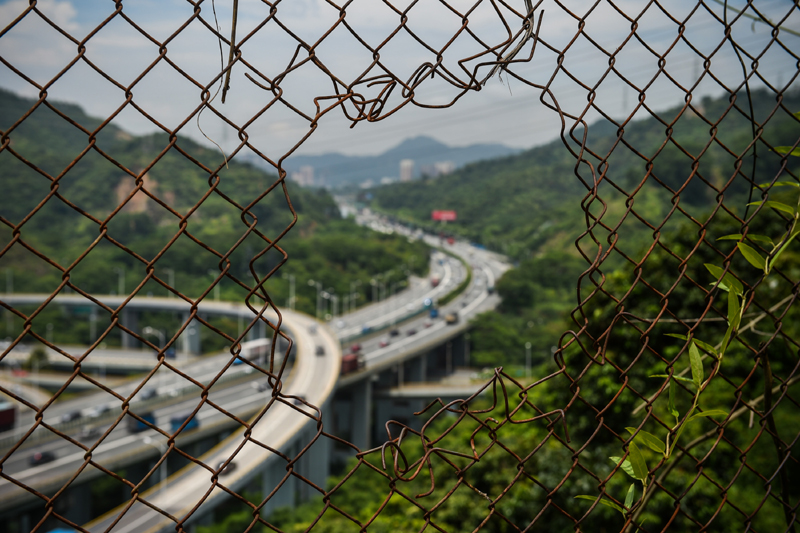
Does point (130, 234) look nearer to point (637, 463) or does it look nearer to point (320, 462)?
point (320, 462)

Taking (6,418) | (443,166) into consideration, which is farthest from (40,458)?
(443,166)

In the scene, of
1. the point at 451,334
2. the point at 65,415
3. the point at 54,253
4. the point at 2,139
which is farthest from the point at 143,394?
the point at 2,139

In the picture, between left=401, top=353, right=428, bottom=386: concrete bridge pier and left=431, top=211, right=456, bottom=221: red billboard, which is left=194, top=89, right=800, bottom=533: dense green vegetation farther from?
left=431, top=211, right=456, bottom=221: red billboard

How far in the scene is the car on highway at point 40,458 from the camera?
20.6 metres

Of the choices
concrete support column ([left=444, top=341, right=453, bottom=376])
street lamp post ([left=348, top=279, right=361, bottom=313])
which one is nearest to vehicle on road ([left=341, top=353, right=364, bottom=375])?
concrete support column ([left=444, top=341, right=453, bottom=376])

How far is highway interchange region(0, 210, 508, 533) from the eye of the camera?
1795cm

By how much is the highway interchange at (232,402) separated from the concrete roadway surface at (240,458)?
41 millimetres

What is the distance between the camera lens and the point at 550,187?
193ft

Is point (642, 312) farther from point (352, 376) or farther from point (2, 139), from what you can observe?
point (352, 376)

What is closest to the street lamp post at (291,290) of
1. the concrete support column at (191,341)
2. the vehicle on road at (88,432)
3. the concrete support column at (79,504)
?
the concrete support column at (191,341)

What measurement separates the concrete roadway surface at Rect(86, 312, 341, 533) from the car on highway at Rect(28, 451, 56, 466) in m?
3.36

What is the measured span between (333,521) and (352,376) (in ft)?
52.2

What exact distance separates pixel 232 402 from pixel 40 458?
301 inches

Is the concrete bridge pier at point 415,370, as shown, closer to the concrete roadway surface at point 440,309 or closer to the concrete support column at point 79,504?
the concrete roadway surface at point 440,309
